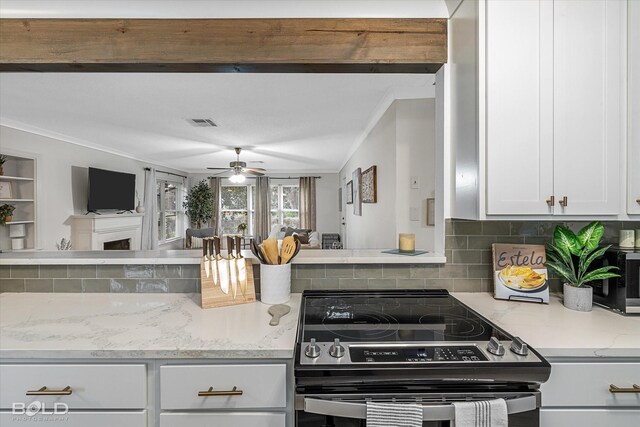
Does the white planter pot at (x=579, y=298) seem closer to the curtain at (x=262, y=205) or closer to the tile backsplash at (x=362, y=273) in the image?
the tile backsplash at (x=362, y=273)

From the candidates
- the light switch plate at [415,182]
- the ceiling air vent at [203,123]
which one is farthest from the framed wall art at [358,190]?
the ceiling air vent at [203,123]

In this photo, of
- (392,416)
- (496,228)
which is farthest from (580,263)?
(392,416)

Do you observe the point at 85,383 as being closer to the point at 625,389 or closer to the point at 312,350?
the point at 312,350

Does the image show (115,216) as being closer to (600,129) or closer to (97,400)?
(97,400)

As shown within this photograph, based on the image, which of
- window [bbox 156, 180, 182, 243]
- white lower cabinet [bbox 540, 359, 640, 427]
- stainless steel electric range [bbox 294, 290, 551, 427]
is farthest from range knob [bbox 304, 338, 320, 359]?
window [bbox 156, 180, 182, 243]

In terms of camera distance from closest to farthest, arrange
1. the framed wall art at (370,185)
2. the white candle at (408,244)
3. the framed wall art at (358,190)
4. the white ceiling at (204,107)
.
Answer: the white candle at (408,244)
the white ceiling at (204,107)
the framed wall art at (370,185)
the framed wall art at (358,190)

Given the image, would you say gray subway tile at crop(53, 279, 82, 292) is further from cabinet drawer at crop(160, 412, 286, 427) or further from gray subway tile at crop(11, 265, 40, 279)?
cabinet drawer at crop(160, 412, 286, 427)

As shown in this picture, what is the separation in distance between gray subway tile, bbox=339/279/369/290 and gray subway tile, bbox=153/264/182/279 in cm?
80

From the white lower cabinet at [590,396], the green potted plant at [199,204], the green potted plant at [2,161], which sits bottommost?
the white lower cabinet at [590,396]

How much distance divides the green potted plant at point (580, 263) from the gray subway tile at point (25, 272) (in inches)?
94.7

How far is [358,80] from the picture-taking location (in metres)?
2.58

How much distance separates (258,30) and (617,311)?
6.51 feet

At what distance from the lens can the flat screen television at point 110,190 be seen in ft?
16.3

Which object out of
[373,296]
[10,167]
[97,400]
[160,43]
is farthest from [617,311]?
[10,167]
